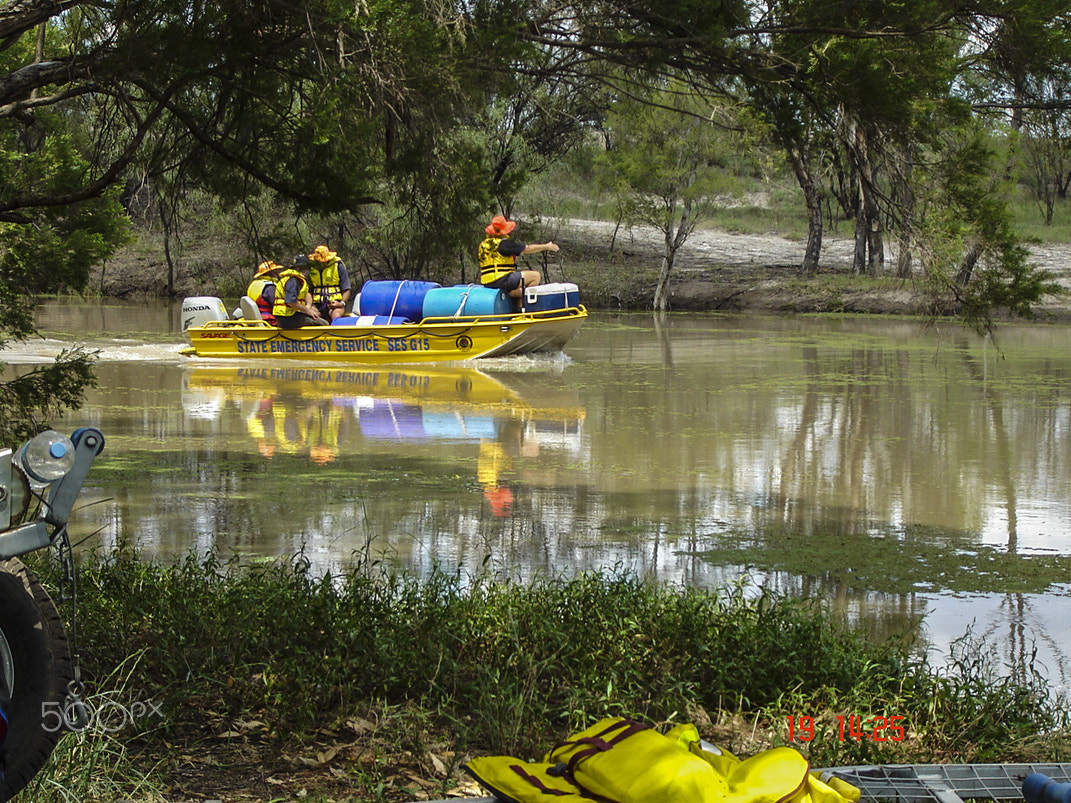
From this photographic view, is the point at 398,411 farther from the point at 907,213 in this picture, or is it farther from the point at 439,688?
the point at 439,688

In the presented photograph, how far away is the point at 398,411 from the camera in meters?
15.0

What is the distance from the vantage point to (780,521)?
8570 millimetres

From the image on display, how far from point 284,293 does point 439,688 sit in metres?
17.3

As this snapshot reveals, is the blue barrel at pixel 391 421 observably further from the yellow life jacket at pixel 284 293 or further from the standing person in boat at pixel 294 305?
the yellow life jacket at pixel 284 293

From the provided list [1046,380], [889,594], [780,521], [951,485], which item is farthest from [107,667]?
[1046,380]

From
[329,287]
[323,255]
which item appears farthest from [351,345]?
[323,255]

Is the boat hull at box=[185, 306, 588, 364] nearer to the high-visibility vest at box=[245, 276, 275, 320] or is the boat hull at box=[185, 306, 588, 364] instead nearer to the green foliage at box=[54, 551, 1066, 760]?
the high-visibility vest at box=[245, 276, 275, 320]

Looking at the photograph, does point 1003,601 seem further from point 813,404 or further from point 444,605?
point 813,404

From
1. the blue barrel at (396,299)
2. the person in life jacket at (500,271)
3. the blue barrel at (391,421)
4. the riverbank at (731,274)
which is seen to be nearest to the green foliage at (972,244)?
the blue barrel at (391,421)

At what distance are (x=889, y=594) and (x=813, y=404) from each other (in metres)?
9.37

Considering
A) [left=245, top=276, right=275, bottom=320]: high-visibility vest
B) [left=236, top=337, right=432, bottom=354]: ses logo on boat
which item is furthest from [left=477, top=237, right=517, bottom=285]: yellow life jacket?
[left=245, top=276, right=275, bottom=320]: high-visibility vest

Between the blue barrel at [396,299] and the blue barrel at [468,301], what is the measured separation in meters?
0.25

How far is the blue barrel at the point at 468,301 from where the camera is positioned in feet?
67.4
